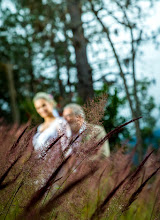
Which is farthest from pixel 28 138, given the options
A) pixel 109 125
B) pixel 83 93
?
pixel 83 93

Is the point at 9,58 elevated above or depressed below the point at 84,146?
above

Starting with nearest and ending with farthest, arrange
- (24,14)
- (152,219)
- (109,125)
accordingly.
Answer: (152,219) < (109,125) < (24,14)

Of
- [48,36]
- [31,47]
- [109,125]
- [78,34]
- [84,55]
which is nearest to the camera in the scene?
[109,125]

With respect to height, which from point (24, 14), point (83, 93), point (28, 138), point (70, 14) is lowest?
point (83, 93)

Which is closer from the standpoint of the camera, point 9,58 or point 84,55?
point 84,55

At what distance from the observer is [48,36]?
316 inches

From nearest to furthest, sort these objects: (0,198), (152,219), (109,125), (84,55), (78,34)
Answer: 1. (0,198)
2. (152,219)
3. (109,125)
4. (78,34)
5. (84,55)

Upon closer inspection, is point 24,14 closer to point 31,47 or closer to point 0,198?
point 31,47

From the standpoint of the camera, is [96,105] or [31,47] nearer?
[96,105]

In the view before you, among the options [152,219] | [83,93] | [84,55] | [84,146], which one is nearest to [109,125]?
[152,219]

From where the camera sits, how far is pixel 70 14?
7.33m

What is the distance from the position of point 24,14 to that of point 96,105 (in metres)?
19.9

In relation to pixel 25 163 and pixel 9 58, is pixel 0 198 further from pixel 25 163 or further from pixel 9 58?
pixel 9 58

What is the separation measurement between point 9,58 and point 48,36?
15.5 meters
